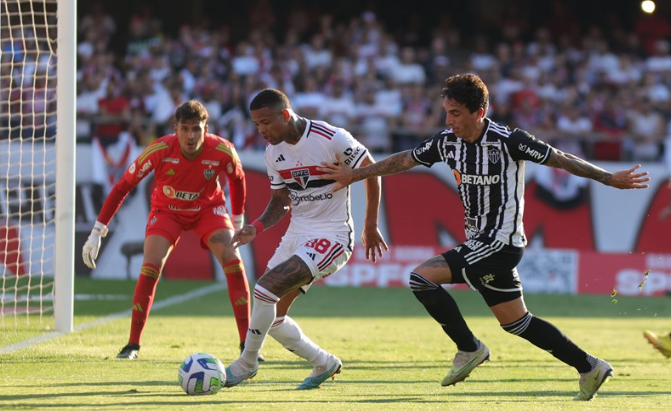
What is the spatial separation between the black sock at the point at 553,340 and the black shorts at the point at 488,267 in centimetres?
20

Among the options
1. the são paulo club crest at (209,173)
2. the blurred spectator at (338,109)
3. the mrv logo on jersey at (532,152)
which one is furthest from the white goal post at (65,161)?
the blurred spectator at (338,109)

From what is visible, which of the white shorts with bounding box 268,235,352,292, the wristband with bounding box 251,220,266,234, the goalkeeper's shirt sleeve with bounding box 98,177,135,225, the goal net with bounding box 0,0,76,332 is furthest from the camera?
the goal net with bounding box 0,0,76,332

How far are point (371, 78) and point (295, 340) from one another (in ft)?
46.0

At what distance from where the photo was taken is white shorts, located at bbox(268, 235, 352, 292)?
7.13 meters

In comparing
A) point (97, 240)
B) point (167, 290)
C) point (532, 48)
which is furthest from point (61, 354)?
point (532, 48)

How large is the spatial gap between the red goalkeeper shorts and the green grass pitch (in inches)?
41.6

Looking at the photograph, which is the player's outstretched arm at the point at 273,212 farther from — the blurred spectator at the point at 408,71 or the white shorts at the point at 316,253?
the blurred spectator at the point at 408,71

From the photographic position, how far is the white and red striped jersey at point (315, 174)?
741 cm

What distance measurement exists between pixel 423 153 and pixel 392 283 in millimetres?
10898

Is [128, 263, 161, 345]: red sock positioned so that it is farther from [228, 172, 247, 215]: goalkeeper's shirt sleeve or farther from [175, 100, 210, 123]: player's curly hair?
[175, 100, 210, 123]: player's curly hair

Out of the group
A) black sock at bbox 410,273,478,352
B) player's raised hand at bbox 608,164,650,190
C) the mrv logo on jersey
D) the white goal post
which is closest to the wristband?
black sock at bbox 410,273,478,352

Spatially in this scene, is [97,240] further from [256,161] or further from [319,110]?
[319,110]

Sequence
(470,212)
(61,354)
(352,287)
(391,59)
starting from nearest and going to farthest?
(470,212)
(61,354)
(352,287)
(391,59)

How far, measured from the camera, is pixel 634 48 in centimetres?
2336
